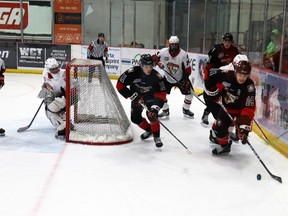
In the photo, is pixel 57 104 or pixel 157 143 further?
pixel 57 104

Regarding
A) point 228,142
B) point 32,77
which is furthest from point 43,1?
point 228,142

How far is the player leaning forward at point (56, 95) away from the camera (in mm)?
4672

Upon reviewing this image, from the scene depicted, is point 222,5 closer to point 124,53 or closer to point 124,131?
point 124,53

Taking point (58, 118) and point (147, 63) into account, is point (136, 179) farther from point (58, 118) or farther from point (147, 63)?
point (58, 118)

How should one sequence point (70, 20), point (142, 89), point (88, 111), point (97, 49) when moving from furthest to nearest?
1. point (70, 20)
2. point (97, 49)
3. point (88, 111)
4. point (142, 89)

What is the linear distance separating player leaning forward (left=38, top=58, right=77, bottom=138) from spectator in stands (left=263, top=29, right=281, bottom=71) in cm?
283

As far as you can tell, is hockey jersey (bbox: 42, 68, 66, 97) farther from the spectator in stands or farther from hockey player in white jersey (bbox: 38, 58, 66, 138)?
the spectator in stands

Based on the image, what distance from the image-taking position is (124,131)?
15.3 feet

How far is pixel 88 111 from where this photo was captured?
455 cm

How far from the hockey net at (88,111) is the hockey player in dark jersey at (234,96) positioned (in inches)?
40.0

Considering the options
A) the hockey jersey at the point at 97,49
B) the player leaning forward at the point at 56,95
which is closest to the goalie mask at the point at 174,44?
the player leaning forward at the point at 56,95

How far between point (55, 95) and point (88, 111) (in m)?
0.47

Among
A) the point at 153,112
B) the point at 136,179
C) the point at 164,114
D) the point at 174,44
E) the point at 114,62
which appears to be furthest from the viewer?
the point at 114,62

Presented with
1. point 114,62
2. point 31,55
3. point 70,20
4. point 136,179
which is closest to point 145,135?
point 136,179
